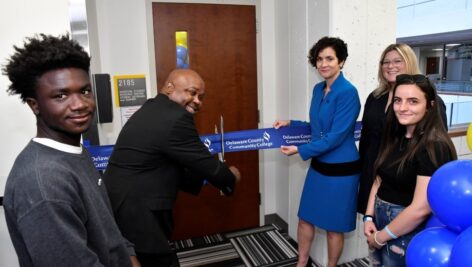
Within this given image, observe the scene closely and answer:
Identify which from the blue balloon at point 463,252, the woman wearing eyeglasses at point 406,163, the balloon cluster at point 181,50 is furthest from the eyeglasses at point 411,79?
the balloon cluster at point 181,50

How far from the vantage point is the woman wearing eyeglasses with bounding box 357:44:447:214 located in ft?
6.46

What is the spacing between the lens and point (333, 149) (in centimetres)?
223

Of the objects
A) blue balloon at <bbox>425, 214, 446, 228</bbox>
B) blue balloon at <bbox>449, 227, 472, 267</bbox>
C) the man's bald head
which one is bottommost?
blue balloon at <bbox>425, 214, 446, 228</bbox>

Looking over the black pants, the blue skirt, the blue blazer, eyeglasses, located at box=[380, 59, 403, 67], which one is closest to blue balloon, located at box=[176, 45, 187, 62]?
the blue blazer

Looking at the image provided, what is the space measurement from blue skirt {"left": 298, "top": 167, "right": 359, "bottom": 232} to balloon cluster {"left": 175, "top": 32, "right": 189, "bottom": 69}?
1540 millimetres

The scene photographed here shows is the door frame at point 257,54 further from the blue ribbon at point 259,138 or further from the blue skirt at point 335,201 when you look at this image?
the blue skirt at point 335,201

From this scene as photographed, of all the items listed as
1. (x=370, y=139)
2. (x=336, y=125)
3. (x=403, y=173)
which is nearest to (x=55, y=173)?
(x=403, y=173)

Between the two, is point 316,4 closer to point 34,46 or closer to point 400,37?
point 34,46

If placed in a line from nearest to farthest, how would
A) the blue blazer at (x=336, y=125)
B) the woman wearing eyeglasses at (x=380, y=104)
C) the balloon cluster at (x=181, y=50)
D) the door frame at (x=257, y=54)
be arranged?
the woman wearing eyeglasses at (x=380, y=104)
the blue blazer at (x=336, y=125)
the door frame at (x=257, y=54)
the balloon cluster at (x=181, y=50)

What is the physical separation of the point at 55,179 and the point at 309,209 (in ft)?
6.19

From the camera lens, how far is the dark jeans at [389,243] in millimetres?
1541

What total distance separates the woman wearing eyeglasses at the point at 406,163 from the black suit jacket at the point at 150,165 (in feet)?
2.91

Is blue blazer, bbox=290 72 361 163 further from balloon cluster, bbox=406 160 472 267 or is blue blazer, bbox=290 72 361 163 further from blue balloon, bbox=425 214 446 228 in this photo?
balloon cluster, bbox=406 160 472 267

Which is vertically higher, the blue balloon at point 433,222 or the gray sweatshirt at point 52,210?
the gray sweatshirt at point 52,210
